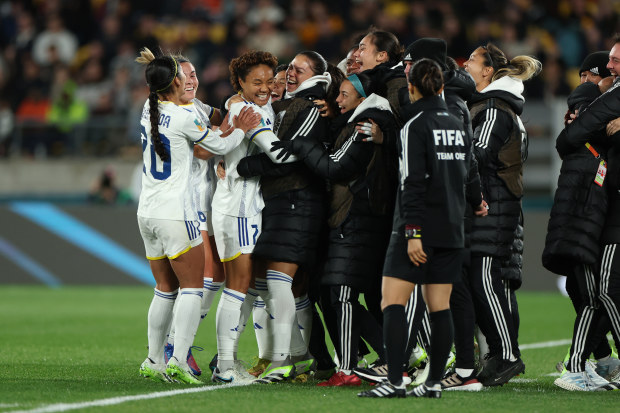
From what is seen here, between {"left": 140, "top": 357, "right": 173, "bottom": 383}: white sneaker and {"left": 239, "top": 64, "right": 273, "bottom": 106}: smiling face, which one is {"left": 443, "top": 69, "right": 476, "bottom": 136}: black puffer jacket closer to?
{"left": 239, "top": 64, "right": 273, "bottom": 106}: smiling face

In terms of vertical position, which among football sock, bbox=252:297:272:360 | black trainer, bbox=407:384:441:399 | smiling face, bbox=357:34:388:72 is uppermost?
smiling face, bbox=357:34:388:72

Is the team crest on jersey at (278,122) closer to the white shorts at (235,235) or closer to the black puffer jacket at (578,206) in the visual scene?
the white shorts at (235,235)

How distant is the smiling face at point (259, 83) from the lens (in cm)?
680

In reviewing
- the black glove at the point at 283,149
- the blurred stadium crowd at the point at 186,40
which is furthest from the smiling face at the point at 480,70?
the blurred stadium crowd at the point at 186,40

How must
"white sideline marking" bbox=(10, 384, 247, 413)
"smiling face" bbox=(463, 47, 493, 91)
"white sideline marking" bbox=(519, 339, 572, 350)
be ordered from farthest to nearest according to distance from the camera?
"white sideline marking" bbox=(519, 339, 572, 350), "smiling face" bbox=(463, 47, 493, 91), "white sideline marking" bbox=(10, 384, 247, 413)

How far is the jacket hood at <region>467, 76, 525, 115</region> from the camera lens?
6.97 metres

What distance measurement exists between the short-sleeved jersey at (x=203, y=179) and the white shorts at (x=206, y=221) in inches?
1.2

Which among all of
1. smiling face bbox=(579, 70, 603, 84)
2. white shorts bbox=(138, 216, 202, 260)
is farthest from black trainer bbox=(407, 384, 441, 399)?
smiling face bbox=(579, 70, 603, 84)

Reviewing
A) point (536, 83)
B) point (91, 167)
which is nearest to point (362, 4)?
point (536, 83)

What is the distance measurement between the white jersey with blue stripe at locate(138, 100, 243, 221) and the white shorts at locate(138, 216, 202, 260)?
0.04 meters

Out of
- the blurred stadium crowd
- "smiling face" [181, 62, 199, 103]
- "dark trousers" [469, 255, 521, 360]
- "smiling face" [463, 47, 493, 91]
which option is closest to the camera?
"dark trousers" [469, 255, 521, 360]

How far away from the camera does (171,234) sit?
21.9ft

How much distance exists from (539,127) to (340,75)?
7.94 meters

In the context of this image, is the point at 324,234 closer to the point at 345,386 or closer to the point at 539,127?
the point at 345,386
